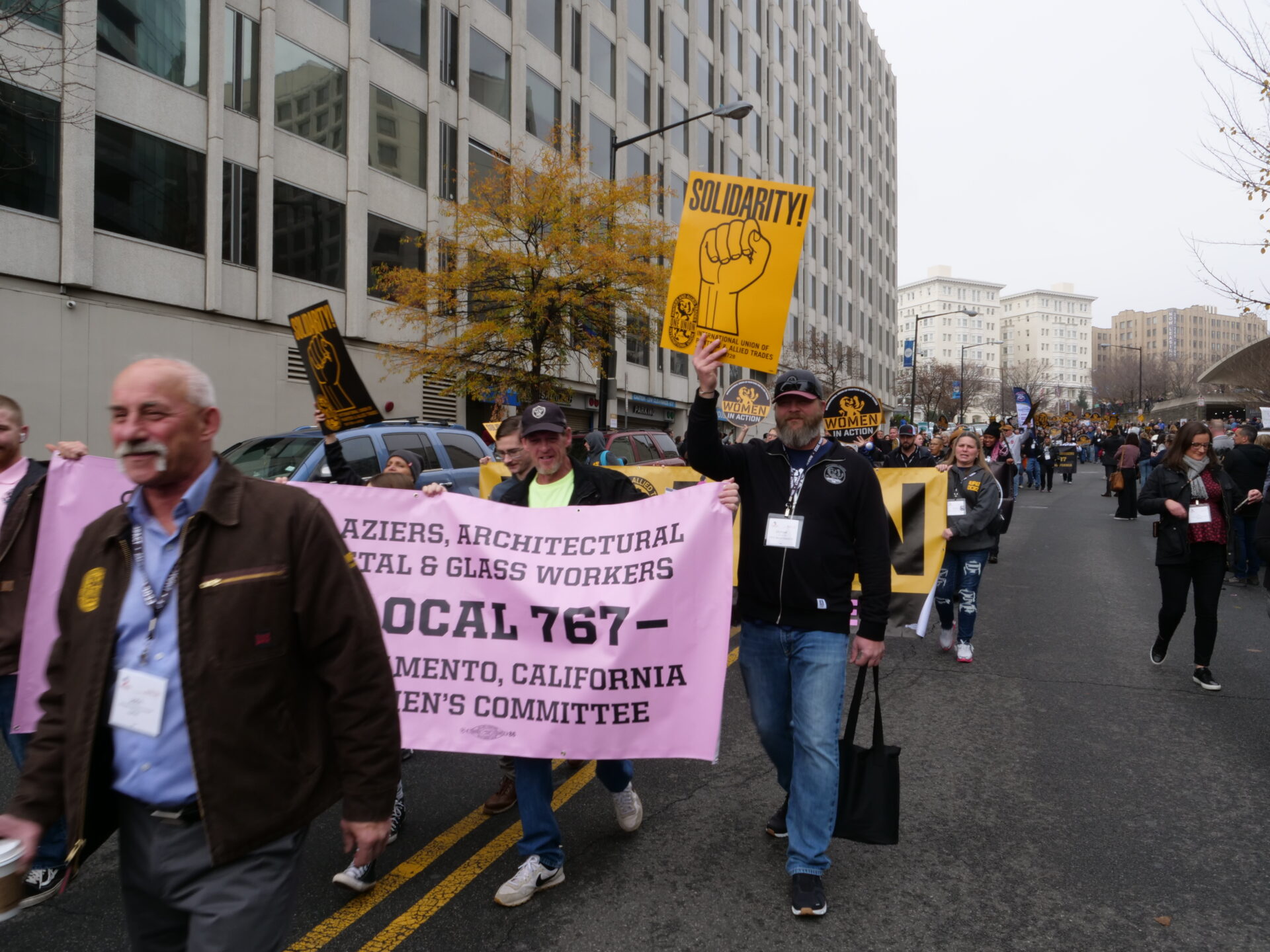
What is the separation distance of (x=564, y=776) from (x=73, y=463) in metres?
2.91

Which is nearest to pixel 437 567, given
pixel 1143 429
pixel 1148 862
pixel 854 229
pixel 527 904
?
pixel 527 904

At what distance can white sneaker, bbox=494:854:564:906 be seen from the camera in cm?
350

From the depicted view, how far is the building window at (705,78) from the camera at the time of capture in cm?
4084

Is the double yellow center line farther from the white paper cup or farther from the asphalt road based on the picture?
the white paper cup

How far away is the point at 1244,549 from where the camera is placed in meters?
12.1

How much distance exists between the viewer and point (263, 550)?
206 centimetres

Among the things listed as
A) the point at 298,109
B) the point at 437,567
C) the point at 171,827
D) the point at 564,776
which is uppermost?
the point at 298,109

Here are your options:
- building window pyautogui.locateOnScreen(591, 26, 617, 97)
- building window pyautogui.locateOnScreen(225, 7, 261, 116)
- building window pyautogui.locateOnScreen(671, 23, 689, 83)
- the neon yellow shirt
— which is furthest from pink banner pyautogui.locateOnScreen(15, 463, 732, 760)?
building window pyautogui.locateOnScreen(671, 23, 689, 83)

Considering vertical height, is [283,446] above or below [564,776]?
above

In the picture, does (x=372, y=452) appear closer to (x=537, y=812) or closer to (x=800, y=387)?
(x=537, y=812)

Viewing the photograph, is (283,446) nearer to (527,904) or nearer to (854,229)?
(527,904)

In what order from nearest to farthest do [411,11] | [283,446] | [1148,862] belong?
[1148,862], [283,446], [411,11]

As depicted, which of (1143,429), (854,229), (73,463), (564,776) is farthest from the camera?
(854,229)

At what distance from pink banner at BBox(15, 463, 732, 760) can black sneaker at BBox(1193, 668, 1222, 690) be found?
183 inches
